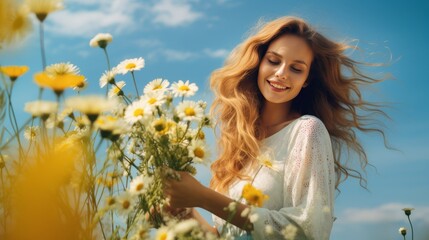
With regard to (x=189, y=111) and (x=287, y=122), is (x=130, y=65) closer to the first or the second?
(x=189, y=111)

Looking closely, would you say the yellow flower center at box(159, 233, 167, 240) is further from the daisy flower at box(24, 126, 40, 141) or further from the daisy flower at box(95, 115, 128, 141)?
the daisy flower at box(24, 126, 40, 141)

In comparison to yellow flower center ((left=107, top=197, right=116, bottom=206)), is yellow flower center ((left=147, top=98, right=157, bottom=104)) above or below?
above

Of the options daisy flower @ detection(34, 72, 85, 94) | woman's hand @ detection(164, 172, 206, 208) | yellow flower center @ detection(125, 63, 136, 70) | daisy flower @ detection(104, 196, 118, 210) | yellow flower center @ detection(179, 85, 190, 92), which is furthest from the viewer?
yellow flower center @ detection(125, 63, 136, 70)

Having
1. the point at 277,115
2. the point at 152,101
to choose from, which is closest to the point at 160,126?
the point at 152,101

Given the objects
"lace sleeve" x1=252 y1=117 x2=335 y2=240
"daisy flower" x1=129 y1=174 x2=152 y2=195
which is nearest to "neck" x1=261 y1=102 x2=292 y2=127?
"lace sleeve" x1=252 y1=117 x2=335 y2=240

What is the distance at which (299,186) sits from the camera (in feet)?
7.80

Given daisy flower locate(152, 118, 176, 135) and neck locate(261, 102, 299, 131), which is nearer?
daisy flower locate(152, 118, 176, 135)

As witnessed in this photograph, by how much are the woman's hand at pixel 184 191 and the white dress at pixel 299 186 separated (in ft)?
1.23

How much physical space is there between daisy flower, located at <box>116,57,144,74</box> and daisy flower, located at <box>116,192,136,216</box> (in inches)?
25.6

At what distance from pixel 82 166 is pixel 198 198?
0.60 metres

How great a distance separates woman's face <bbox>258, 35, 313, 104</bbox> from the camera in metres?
2.78

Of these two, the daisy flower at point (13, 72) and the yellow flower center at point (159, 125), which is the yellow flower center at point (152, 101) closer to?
the yellow flower center at point (159, 125)

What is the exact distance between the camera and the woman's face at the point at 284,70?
2777 mm

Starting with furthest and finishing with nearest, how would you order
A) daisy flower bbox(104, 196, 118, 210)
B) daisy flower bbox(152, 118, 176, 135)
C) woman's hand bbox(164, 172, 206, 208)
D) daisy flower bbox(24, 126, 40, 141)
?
daisy flower bbox(24, 126, 40, 141), woman's hand bbox(164, 172, 206, 208), daisy flower bbox(152, 118, 176, 135), daisy flower bbox(104, 196, 118, 210)
